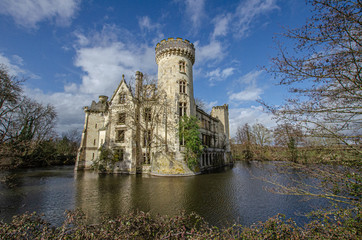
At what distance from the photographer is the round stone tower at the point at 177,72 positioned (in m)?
24.5

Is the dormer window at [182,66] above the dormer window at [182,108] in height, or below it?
above

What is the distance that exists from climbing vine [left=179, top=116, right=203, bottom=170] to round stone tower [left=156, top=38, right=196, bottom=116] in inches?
77.1

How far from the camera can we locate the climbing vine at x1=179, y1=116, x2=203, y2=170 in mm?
21750

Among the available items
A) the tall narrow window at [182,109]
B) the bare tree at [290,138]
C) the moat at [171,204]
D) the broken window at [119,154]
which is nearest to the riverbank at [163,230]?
the bare tree at [290,138]

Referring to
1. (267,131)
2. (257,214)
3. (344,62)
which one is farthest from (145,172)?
(344,62)

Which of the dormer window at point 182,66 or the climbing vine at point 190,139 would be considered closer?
the climbing vine at point 190,139

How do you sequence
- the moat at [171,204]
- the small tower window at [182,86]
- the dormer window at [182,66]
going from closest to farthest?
the moat at [171,204] < the small tower window at [182,86] < the dormer window at [182,66]

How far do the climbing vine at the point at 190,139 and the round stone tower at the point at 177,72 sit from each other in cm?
196

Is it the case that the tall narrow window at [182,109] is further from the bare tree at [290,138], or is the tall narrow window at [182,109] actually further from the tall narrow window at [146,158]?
the bare tree at [290,138]

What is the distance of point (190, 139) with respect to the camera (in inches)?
869

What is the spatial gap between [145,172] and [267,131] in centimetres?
2155

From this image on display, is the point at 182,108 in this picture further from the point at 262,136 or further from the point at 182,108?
the point at 262,136

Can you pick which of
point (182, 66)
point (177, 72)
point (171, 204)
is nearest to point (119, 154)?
point (177, 72)

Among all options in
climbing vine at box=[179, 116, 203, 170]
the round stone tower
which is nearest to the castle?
the round stone tower
